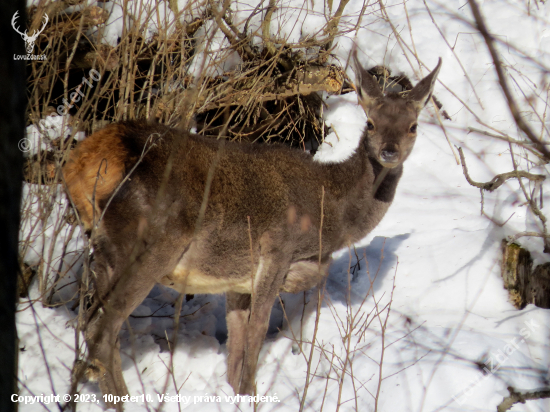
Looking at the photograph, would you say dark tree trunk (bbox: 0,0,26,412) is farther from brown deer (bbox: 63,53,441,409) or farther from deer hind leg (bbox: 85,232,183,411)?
deer hind leg (bbox: 85,232,183,411)

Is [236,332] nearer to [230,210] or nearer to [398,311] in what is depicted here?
[230,210]

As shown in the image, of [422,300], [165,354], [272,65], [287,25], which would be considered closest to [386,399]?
[422,300]

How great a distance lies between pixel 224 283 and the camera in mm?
4500

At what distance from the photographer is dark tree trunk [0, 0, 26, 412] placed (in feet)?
4.09

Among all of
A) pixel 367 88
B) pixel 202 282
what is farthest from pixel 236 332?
pixel 367 88

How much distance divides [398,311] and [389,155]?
1588 mm

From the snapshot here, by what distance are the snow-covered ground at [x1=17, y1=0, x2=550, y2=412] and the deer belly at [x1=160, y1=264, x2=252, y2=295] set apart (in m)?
0.66

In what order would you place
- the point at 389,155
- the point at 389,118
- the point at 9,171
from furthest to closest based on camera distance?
the point at 389,118
the point at 389,155
the point at 9,171

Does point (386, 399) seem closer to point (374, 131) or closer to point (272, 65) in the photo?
point (374, 131)

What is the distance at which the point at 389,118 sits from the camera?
4992 mm

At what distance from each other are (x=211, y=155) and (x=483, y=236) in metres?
3.22

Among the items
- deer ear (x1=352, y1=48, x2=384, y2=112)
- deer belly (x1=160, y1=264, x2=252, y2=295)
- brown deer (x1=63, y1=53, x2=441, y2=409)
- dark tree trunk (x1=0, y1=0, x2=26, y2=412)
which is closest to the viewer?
dark tree trunk (x1=0, y1=0, x2=26, y2=412)

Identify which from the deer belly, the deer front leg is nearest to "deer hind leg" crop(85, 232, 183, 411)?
the deer belly

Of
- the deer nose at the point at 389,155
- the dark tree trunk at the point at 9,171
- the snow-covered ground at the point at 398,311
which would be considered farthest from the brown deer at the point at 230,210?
the dark tree trunk at the point at 9,171
